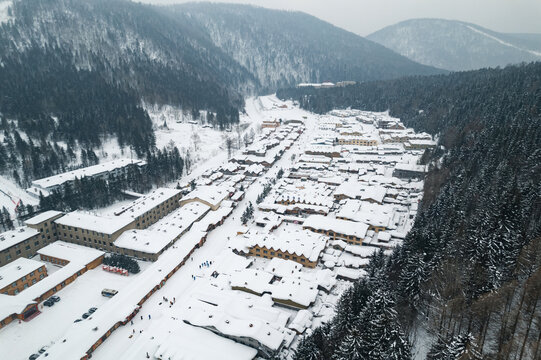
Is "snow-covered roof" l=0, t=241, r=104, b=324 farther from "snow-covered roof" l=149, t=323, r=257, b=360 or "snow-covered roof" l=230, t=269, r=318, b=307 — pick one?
"snow-covered roof" l=230, t=269, r=318, b=307

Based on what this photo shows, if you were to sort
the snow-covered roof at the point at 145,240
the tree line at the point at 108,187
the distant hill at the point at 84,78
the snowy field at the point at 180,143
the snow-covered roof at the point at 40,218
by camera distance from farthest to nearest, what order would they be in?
the distant hill at the point at 84,78 → the snowy field at the point at 180,143 → the tree line at the point at 108,187 → the snow-covered roof at the point at 40,218 → the snow-covered roof at the point at 145,240

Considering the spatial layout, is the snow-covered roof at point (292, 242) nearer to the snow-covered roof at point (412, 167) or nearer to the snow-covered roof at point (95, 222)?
the snow-covered roof at point (95, 222)

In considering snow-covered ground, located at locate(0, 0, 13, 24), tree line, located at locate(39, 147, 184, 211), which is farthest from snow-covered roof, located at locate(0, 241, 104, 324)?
snow-covered ground, located at locate(0, 0, 13, 24)

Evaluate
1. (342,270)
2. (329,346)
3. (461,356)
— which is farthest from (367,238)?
(461,356)

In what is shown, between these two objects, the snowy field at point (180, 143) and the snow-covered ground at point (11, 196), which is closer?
the snow-covered ground at point (11, 196)

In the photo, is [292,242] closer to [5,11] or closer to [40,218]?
[40,218]

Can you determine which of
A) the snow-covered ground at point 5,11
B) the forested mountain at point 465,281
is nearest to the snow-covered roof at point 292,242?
the forested mountain at point 465,281

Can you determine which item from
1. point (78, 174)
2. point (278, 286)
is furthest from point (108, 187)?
point (278, 286)

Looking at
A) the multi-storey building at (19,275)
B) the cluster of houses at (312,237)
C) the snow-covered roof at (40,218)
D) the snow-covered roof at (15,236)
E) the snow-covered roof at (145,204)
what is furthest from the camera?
the snow-covered roof at (145,204)
